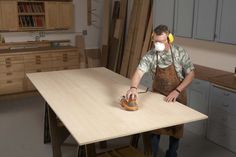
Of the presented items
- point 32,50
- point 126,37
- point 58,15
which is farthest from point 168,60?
point 58,15

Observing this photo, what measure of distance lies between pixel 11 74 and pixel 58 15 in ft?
4.77

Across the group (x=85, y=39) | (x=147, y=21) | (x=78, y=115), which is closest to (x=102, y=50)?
(x=85, y=39)

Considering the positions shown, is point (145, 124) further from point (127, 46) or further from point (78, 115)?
point (127, 46)

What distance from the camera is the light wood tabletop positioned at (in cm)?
192

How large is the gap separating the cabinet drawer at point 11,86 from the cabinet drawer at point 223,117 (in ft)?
11.1

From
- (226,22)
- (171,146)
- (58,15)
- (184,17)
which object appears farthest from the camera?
(58,15)

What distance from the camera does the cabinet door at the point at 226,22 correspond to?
3.33 meters

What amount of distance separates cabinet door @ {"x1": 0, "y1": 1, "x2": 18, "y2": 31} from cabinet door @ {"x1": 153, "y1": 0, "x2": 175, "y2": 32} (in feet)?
8.25

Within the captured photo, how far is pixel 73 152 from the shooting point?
3.28 metres

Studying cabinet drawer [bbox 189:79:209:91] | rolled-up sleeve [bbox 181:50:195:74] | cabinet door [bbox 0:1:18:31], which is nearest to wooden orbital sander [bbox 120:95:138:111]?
rolled-up sleeve [bbox 181:50:195:74]

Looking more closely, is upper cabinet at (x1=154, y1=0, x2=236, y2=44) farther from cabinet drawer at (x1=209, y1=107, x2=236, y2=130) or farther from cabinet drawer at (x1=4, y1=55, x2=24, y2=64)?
cabinet drawer at (x1=4, y1=55, x2=24, y2=64)

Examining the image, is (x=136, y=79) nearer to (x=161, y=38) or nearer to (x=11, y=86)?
(x=161, y=38)

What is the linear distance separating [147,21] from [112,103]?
9.34 ft

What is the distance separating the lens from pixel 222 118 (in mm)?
3379
